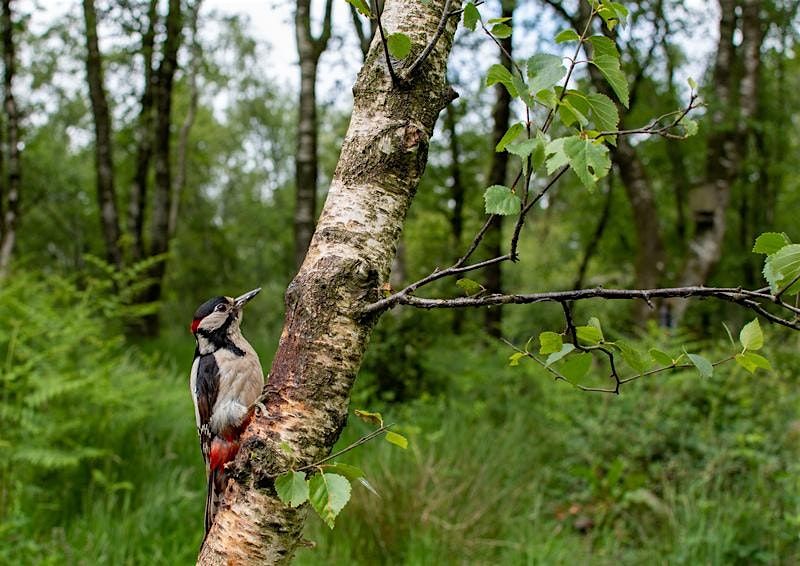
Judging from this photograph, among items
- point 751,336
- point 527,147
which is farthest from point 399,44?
point 751,336

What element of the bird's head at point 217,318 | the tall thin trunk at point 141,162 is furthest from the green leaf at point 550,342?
the tall thin trunk at point 141,162

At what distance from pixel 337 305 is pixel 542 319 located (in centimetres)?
1219

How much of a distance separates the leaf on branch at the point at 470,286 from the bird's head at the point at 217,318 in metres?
1.25

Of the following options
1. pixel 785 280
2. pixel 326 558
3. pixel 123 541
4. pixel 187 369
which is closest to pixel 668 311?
pixel 187 369

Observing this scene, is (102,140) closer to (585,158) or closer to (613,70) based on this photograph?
(613,70)

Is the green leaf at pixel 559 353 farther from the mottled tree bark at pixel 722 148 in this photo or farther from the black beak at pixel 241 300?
the mottled tree bark at pixel 722 148

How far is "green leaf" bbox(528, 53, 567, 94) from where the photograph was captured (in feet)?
4.10

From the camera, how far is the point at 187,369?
7.95 m

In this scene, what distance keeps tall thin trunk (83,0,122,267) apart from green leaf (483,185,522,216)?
1085cm

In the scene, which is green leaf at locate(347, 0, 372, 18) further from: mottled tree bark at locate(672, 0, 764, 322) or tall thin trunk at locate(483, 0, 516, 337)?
mottled tree bark at locate(672, 0, 764, 322)

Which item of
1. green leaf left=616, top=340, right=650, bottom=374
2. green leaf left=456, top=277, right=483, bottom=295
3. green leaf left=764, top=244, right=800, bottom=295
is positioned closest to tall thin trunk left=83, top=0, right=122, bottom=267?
green leaf left=456, top=277, right=483, bottom=295

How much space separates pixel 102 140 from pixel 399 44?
11.4 metres

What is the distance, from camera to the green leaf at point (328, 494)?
4.39 feet

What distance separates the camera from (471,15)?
141 cm
